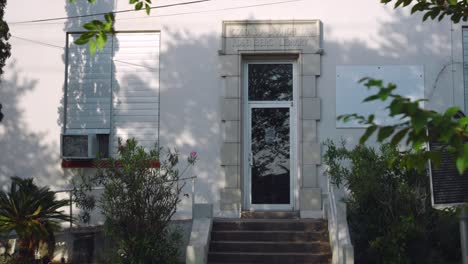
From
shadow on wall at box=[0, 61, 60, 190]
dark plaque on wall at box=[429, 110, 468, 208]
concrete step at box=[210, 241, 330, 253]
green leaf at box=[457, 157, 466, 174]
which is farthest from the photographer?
shadow on wall at box=[0, 61, 60, 190]

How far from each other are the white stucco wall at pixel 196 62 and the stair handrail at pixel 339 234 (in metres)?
1.50

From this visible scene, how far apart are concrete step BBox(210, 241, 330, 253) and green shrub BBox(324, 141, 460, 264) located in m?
0.66

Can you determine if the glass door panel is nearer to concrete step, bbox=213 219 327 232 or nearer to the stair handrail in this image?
concrete step, bbox=213 219 327 232

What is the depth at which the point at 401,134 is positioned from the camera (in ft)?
9.57

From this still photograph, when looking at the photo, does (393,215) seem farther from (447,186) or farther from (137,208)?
(137,208)

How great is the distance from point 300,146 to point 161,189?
10.2ft

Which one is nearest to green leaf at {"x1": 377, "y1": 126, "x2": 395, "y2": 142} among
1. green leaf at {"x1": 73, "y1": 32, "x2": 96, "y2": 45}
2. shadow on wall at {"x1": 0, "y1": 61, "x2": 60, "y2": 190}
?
green leaf at {"x1": 73, "y1": 32, "x2": 96, "y2": 45}

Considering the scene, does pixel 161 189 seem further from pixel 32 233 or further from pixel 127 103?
pixel 127 103

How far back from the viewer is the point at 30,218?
9.16m

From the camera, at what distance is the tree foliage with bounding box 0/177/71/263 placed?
899cm

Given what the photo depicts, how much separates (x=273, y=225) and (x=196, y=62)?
342 centimetres

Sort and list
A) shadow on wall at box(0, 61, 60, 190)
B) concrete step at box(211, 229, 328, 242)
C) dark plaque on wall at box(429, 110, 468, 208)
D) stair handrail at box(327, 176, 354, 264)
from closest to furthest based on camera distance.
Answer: dark plaque on wall at box(429, 110, 468, 208)
stair handrail at box(327, 176, 354, 264)
concrete step at box(211, 229, 328, 242)
shadow on wall at box(0, 61, 60, 190)

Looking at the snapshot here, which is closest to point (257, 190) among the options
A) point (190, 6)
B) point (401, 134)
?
point (190, 6)

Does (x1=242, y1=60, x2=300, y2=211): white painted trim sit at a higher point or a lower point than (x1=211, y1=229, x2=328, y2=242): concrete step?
higher
